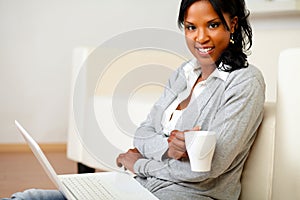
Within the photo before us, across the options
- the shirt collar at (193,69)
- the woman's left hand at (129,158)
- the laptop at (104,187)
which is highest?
the shirt collar at (193,69)

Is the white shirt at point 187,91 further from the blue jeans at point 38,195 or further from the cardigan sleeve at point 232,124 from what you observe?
the blue jeans at point 38,195

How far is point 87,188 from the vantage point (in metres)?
0.94

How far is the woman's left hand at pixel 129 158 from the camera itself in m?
0.98

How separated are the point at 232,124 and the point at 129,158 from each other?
247mm

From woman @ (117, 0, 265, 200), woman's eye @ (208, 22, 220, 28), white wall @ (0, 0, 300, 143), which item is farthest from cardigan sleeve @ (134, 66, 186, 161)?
white wall @ (0, 0, 300, 143)

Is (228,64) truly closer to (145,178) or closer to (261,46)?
(145,178)

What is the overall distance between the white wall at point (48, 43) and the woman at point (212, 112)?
5.42 feet

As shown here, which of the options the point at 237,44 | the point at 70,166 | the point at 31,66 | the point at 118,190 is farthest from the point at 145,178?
the point at 31,66

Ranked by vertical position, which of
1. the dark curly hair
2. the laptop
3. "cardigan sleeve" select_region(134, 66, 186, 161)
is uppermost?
the dark curly hair

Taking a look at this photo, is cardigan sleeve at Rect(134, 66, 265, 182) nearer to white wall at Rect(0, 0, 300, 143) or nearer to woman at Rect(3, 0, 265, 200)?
woman at Rect(3, 0, 265, 200)

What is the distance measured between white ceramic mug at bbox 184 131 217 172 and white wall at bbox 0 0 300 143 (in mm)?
1814

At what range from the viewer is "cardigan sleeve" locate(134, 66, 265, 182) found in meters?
0.87

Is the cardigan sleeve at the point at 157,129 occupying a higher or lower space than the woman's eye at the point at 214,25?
lower

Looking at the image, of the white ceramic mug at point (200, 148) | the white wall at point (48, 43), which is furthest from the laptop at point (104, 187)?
the white wall at point (48, 43)
